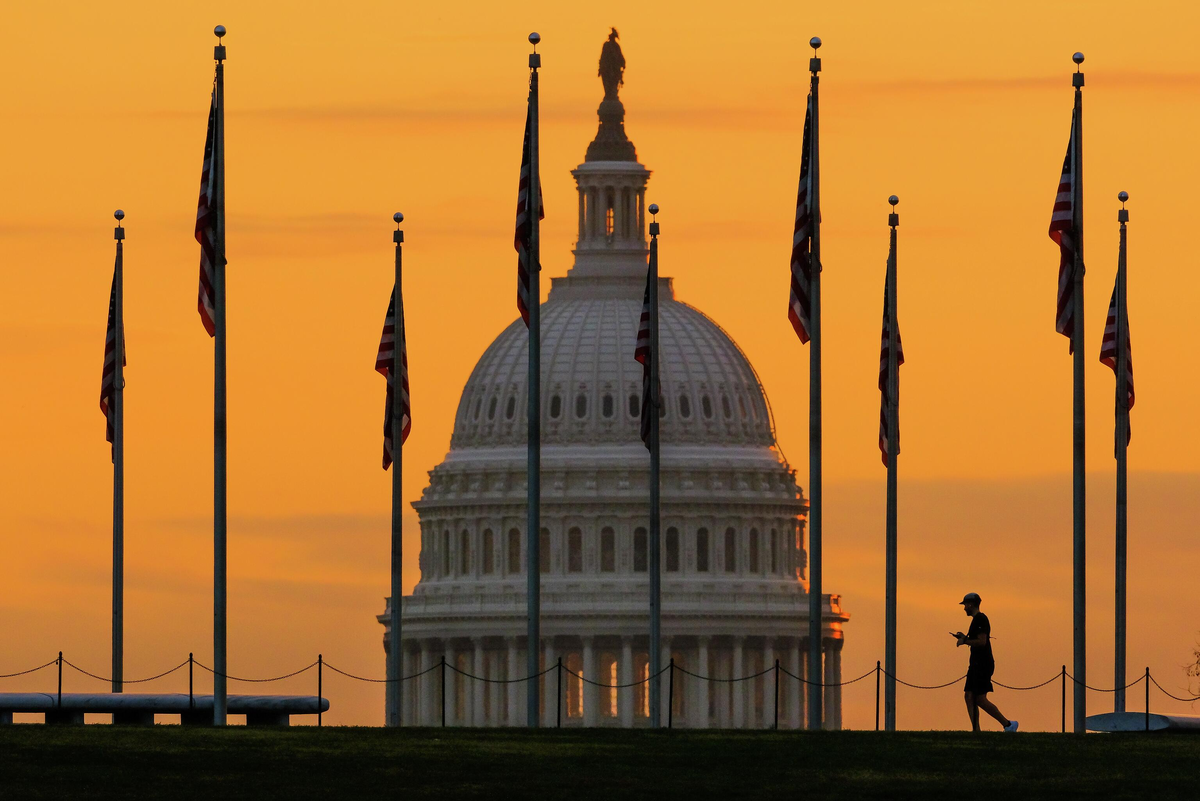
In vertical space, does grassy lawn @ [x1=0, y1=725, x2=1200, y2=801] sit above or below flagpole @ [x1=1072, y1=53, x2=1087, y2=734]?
below

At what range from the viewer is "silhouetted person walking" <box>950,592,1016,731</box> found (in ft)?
265

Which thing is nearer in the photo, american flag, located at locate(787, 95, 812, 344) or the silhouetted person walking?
the silhouetted person walking

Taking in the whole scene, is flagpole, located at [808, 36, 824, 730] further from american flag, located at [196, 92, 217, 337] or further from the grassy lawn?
the grassy lawn

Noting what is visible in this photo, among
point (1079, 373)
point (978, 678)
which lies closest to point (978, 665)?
point (978, 678)

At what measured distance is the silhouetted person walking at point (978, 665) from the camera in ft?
265

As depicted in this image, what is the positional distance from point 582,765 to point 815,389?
28.9 m

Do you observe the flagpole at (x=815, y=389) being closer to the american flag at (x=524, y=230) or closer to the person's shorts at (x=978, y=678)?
the american flag at (x=524, y=230)

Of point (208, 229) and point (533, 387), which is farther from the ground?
point (208, 229)

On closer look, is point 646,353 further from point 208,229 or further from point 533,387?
point 208,229

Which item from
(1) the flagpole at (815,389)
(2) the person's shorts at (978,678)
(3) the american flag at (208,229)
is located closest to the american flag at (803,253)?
(1) the flagpole at (815,389)

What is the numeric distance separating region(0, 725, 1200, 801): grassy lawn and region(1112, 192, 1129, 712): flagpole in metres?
27.5

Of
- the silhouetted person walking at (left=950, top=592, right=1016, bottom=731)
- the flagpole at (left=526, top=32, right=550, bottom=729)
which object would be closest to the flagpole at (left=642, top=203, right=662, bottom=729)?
the flagpole at (left=526, top=32, right=550, bottom=729)

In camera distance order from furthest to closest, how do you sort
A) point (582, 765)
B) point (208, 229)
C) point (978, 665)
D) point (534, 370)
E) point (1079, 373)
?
point (534, 370) < point (1079, 373) < point (208, 229) < point (978, 665) < point (582, 765)

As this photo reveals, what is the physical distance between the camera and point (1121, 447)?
4341 inches
